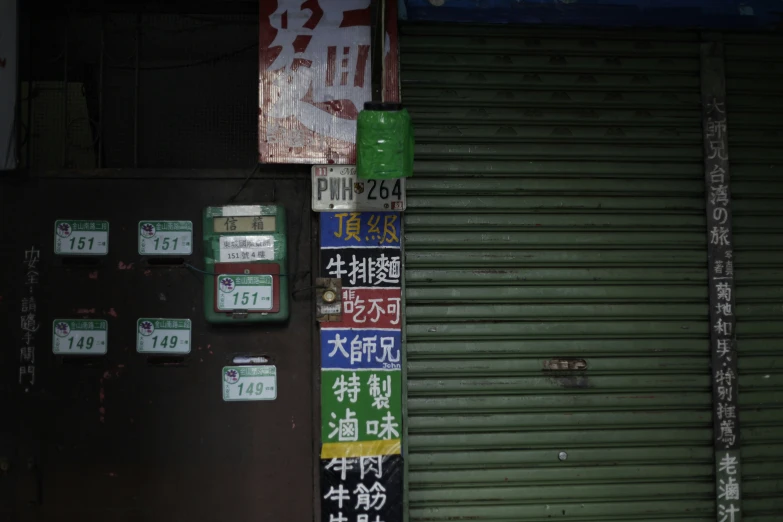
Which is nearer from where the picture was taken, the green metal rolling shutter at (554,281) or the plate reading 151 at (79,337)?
the plate reading 151 at (79,337)

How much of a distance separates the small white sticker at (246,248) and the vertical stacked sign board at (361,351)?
37cm

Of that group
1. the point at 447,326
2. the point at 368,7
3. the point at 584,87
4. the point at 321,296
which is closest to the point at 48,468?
the point at 321,296

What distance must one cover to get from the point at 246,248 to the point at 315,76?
4.30 ft

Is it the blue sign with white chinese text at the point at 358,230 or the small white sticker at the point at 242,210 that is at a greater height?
Answer: the small white sticker at the point at 242,210

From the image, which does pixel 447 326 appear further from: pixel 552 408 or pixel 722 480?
pixel 722 480

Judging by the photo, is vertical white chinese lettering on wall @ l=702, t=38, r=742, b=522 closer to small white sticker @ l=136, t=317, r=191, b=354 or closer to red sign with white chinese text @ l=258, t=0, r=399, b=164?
red sign with white chinese text @ l=258, t=0, r=399, b=164

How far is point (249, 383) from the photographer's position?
4.18 metres

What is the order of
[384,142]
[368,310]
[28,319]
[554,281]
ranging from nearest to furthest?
[384,142], [28,319], [368,310], [554,281]

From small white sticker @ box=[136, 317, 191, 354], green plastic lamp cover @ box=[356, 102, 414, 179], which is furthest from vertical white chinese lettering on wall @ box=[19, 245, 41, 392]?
green plastic lamp cover @ box=[356, 102, 414, 179]

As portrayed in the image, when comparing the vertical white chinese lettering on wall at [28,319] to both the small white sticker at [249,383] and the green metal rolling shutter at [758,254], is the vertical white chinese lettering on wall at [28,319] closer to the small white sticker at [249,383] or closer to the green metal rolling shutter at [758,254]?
the small white sticker at [249,383]

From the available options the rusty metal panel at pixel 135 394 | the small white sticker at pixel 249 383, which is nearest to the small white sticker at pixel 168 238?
the rusty metal panel at pixel 135 394

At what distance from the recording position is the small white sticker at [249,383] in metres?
4.16

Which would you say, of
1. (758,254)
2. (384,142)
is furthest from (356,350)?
(758,254)

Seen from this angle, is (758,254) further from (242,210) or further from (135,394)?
(135,394)
